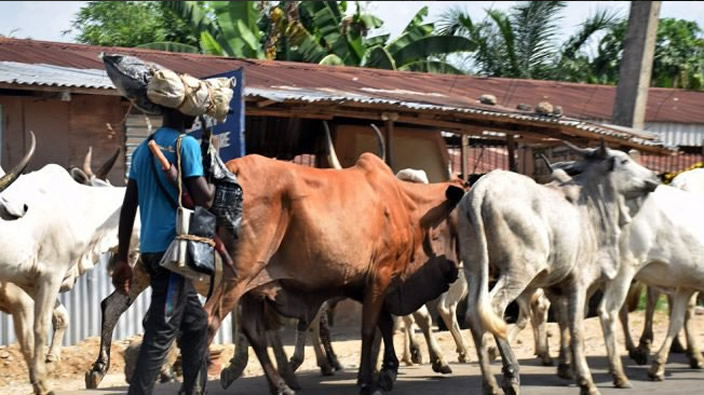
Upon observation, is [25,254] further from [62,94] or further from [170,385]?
[62,94]

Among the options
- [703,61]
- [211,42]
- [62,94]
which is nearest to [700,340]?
[62,94]

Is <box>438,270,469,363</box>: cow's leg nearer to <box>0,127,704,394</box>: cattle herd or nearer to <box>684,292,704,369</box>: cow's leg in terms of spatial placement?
<box>0,127,704,394</box>: cattle herd

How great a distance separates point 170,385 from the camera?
9438 millimetres

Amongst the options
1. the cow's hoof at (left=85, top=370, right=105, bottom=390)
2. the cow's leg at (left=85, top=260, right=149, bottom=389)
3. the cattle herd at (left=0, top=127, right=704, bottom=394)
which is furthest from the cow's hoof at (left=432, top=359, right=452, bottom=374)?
the cow's hoof at (left=85, top=370, right=105, bottom=390)

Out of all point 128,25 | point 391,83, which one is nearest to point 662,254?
point 391,83

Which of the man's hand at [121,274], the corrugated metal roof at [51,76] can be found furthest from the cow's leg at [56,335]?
the man's hand at [121,274]

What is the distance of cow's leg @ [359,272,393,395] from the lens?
8719 millimetres

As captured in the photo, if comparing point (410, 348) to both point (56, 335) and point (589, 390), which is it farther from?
point (56, 335)

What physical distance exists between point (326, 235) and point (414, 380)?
6.90 feet

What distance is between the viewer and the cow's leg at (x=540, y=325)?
35.9ft

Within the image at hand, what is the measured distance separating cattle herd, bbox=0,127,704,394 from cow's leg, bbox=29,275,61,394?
0.01 metres

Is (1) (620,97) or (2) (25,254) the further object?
(1) (620,97)

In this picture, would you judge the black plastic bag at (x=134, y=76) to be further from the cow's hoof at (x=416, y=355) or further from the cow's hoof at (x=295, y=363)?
the cow's hoof at (x=416, y=355)

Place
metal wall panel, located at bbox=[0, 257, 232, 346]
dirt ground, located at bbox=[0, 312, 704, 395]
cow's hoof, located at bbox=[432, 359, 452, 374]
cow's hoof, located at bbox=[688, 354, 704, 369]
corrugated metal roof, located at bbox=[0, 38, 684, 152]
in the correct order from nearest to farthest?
cow's hoof, located at bbox=[432, 359, 452, 374] → cow's hoof, located at bbox=[688, 354, 704, 369] → dirt ground, located at bbox=[0, 312, 704, 395] → metal wall panel, located at bbox=[0, 257, 232, 346] → corrugated metal roof, located at bbox=[0, 38, 684, 152]
